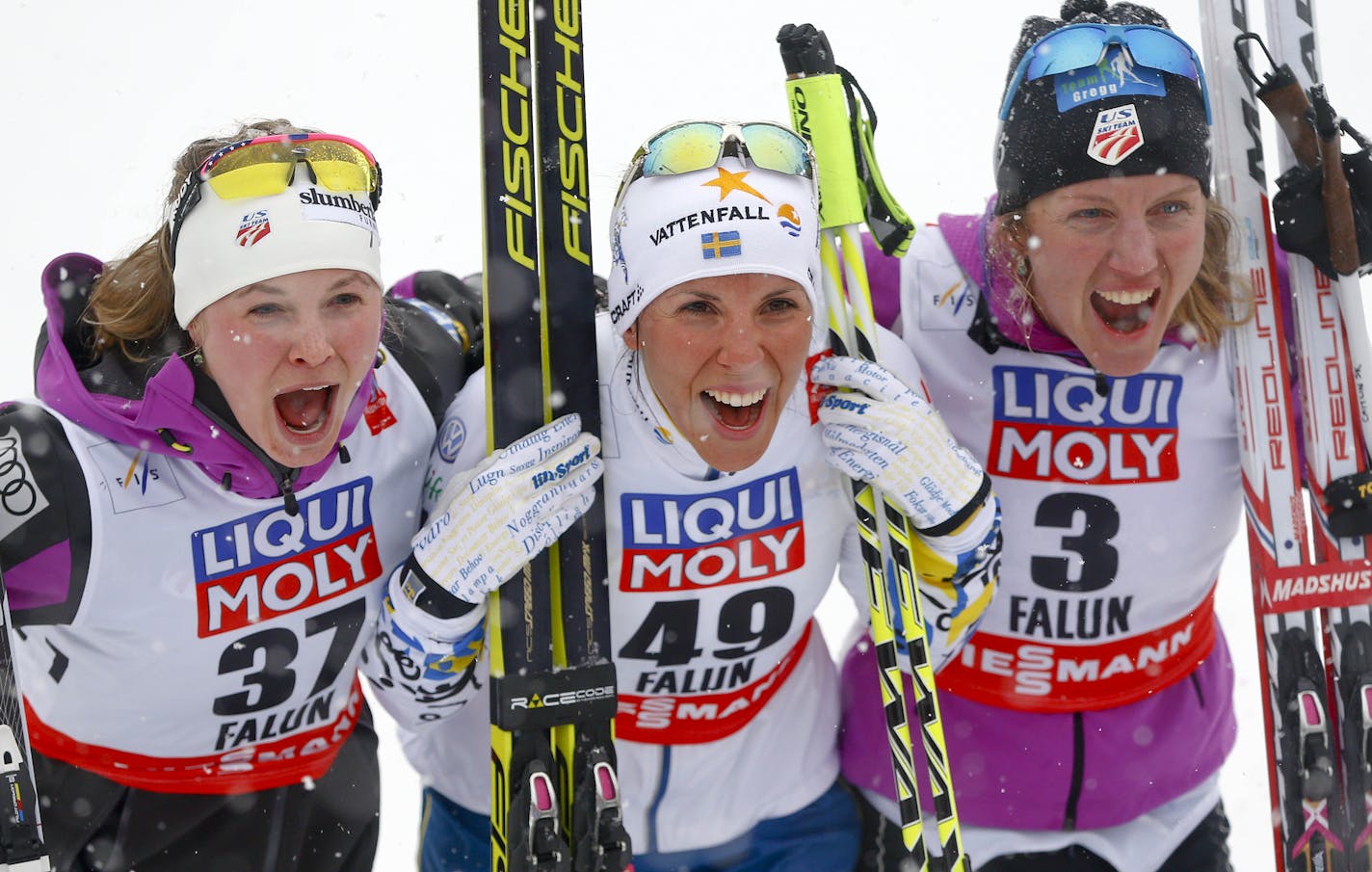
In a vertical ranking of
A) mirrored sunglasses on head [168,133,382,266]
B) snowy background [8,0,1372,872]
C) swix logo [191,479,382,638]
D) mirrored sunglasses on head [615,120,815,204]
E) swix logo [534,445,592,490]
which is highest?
snowy background [8,0,1372,872]

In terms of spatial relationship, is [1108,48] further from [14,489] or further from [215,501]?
[14,489]

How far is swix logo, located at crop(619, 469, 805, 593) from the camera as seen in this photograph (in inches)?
121

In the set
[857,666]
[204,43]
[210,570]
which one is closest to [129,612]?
[210,570]

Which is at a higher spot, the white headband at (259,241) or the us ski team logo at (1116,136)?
the us ski team logo at (1116,136)

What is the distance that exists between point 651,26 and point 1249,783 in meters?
4.76

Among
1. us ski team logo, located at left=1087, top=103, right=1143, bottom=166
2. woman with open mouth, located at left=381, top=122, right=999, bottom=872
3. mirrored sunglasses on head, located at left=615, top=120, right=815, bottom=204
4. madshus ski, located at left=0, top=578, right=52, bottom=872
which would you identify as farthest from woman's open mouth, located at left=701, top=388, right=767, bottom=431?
madshus ski, located at left=0, top=578, right=52, bottom=872

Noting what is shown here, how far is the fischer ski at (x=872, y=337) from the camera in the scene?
3123 millimetres

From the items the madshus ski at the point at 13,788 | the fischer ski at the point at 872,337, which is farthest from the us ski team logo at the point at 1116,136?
the madshus ski at the point at 13,788

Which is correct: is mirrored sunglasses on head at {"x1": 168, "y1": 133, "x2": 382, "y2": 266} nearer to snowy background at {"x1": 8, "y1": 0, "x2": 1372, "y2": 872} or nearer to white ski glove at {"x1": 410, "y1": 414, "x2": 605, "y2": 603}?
white ski glove at {"x1": 410, "y1": 414, "x2": 605, "y2": 603}

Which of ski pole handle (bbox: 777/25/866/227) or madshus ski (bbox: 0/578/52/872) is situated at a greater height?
ski pole handle (bbox: 777/25/866/227)

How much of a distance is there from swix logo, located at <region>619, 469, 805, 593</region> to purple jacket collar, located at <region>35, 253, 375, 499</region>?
26.7 inches

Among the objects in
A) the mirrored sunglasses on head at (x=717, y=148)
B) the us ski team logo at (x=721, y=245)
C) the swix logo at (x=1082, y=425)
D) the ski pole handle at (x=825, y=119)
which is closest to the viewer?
the us ski team logo at (x=721, y=245)

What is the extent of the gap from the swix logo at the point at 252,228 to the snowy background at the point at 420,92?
3.85m

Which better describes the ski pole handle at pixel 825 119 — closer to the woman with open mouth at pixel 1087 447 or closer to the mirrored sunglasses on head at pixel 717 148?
the mirrored sunglasses on head at pixel 717 148
